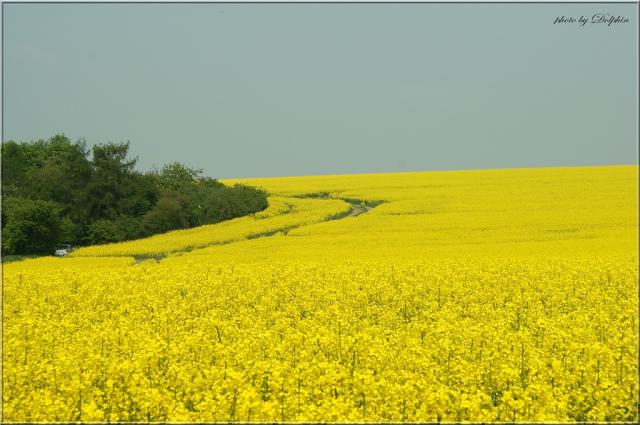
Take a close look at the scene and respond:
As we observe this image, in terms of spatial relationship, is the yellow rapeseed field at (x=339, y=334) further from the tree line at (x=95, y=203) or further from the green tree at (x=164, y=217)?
the green tree at (x=164, y=217)

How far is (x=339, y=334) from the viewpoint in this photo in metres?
12.0

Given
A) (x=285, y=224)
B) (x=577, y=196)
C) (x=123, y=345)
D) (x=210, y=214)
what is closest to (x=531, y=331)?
(x=123, y=345)

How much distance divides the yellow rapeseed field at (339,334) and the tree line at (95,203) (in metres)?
9.54

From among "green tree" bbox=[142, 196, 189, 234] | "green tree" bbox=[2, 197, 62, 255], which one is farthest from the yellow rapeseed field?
"green tree" bbox=[142, 196, 189, 234]

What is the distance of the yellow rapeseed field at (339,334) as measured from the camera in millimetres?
8461

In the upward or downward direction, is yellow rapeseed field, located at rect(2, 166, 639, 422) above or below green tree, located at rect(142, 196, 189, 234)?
below

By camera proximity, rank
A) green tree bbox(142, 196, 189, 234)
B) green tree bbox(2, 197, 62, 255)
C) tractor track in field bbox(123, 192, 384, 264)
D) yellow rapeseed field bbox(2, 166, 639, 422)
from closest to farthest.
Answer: yellow rapeseed field bbox(2, 166, 639, 422) → tractor track in field bbox(123, 192, 384, 264) → green tree bbox(2, 197, 62, 255) → green tree bbox(142, 196, 189, 234)

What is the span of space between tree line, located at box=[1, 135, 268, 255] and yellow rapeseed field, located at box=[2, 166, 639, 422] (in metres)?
9.54

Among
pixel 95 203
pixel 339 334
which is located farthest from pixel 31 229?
pixel 339 334

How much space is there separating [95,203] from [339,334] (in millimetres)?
34184

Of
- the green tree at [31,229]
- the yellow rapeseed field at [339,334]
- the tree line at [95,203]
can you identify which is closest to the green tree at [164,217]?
the tree line at [95,203]

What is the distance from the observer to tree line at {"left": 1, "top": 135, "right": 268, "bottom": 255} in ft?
120

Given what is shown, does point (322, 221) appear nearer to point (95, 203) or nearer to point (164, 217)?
point (164, 217)

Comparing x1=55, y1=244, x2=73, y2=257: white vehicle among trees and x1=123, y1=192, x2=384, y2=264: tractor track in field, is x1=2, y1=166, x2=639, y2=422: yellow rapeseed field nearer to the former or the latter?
x1=123, y1=192, x2=384, y2=264: tractor track in field
